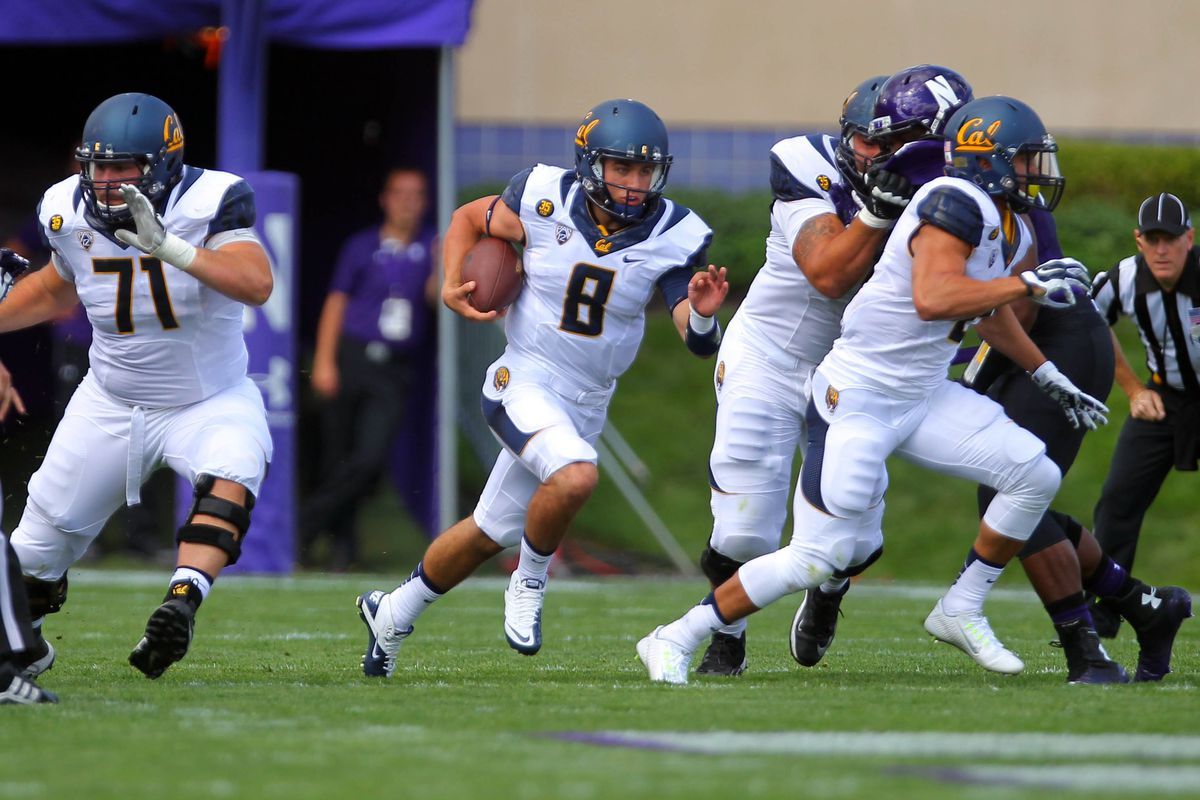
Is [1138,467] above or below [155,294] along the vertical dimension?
below

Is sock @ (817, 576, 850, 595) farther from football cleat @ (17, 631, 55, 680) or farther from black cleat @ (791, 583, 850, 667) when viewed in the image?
football cleat @ (17, 631, 55, 680)

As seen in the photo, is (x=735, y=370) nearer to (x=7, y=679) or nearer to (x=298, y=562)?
(x=7, y=679)

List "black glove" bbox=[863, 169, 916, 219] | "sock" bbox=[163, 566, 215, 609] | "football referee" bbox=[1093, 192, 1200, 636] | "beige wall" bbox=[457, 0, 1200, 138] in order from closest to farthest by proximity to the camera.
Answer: "sock" bbox=[163, 566, 215, 609], "black glove" bbox=[863, 169, 916, 219], "football referee" bbox=[1093, 192, 1200, 636], "beige wall" bbox=[457, 0, 1200, 138]

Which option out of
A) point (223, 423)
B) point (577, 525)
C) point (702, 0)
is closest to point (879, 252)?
point (223, 423)

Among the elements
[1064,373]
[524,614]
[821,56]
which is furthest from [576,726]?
[821,56]

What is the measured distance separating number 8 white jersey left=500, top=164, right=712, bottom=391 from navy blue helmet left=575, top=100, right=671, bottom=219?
76 mm

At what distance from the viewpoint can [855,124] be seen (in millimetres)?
5137

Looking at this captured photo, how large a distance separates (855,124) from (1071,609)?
1422 millimetres

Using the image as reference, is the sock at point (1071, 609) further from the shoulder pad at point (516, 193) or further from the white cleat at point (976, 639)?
the shoulder pad at point (516, 193)

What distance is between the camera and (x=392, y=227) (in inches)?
405

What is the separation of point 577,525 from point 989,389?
633cm

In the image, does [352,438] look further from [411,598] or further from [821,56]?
[821,56]

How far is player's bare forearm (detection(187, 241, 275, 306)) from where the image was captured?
195 inches

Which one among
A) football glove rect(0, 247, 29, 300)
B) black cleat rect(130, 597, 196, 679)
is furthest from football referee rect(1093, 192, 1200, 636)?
football glove rect(0, 247, 29, 300)
